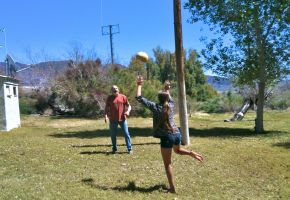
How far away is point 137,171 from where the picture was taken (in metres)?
10.2

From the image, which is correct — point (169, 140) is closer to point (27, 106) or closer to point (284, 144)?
point (284, 144)

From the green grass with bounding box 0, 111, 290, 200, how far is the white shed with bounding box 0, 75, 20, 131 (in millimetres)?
5686

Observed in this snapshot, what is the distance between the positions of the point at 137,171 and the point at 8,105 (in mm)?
12928

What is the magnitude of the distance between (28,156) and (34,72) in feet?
90.5

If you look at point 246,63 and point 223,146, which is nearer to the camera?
point 223,146

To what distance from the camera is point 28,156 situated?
1230 centimetres

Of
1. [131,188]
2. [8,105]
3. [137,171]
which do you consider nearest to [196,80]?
[8,105]

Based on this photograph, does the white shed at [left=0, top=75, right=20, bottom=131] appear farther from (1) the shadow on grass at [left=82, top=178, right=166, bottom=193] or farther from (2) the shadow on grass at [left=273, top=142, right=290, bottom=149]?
(1) the shadow on grass at [left=82, top=178, right=166, bottom=193]

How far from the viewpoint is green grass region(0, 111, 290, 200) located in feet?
27.6

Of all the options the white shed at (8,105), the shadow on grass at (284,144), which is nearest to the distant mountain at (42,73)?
the white shed at (8,105)

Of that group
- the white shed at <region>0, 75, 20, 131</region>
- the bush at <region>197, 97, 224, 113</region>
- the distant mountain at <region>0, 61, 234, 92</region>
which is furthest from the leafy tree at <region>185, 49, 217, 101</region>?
the white shed at <region>0, 75, 20, 131</region>

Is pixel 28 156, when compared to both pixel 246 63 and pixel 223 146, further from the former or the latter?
pixel 246 63

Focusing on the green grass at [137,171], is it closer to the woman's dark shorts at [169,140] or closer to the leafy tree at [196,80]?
the woman's dark shorts at [169,140]

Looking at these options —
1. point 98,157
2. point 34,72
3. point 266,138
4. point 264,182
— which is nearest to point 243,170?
point 264,182
